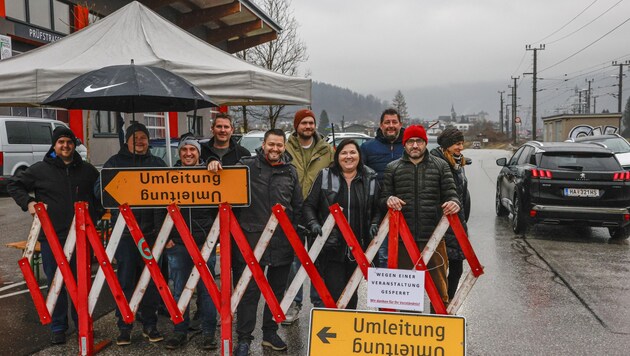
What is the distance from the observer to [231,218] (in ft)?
13.2

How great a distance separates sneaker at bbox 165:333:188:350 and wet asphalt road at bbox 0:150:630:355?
61mm

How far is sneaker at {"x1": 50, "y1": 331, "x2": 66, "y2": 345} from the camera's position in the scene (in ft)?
14.7

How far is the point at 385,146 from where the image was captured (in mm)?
5227

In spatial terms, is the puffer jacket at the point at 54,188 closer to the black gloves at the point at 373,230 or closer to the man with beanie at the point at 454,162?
the black gloves at the point at 373,230

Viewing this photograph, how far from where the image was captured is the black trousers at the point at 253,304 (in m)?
4.17

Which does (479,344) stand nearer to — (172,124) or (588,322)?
(588,322)

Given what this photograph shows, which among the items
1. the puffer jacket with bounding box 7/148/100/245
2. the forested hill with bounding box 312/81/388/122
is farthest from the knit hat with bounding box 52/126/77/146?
the forested hill with bounding box 312/81/388/122

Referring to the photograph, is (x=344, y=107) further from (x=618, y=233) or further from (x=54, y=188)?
(x=54, y=188)

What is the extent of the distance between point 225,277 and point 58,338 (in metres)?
1.66

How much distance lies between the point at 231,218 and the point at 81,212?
1.17 m

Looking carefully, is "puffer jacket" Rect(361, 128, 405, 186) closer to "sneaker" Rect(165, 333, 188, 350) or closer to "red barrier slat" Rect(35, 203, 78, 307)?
"sneaker" Rect(165, 333, 188, 350)

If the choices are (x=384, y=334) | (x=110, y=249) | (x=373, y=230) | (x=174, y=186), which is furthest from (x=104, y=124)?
(x=384, y=334)

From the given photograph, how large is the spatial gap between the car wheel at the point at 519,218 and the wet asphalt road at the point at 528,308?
0.25 metres

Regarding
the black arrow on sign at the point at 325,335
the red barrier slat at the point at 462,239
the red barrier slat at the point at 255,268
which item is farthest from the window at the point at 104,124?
the red barrier slat at the point at 462,239
